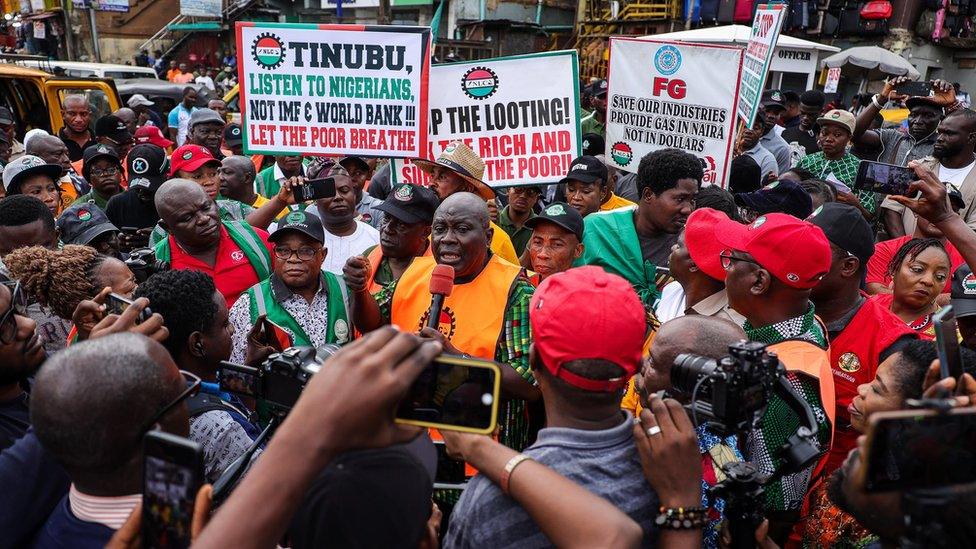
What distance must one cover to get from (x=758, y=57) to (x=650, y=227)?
2.88 meters

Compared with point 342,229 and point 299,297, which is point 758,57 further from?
point 299,297

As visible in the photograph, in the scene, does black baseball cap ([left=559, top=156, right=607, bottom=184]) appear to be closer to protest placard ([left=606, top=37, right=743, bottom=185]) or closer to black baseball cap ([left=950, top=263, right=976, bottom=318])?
protest placard ([left=606, top=37, right=743, bottom=185])

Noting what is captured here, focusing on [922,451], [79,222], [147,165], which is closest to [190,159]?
[147,165]

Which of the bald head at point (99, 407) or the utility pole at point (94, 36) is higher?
the bald head at point (99, 407)

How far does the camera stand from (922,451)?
125 centimetres

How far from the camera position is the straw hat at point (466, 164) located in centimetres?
532

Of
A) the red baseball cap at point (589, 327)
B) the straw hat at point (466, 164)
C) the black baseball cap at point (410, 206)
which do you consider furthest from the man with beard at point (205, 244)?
the red baseball cap at point (589, 327)

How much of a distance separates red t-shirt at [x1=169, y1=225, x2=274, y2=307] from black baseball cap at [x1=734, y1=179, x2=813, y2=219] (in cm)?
313

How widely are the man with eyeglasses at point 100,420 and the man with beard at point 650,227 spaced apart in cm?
317

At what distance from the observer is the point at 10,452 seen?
78.2 inches

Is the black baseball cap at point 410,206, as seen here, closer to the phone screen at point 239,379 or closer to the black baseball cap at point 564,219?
the black baseball cap at point 564,219

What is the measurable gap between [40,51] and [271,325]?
114 ft

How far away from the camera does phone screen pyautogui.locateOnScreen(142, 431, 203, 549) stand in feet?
4.46

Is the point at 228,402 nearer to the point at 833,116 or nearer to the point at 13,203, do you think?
the point at 13,203
